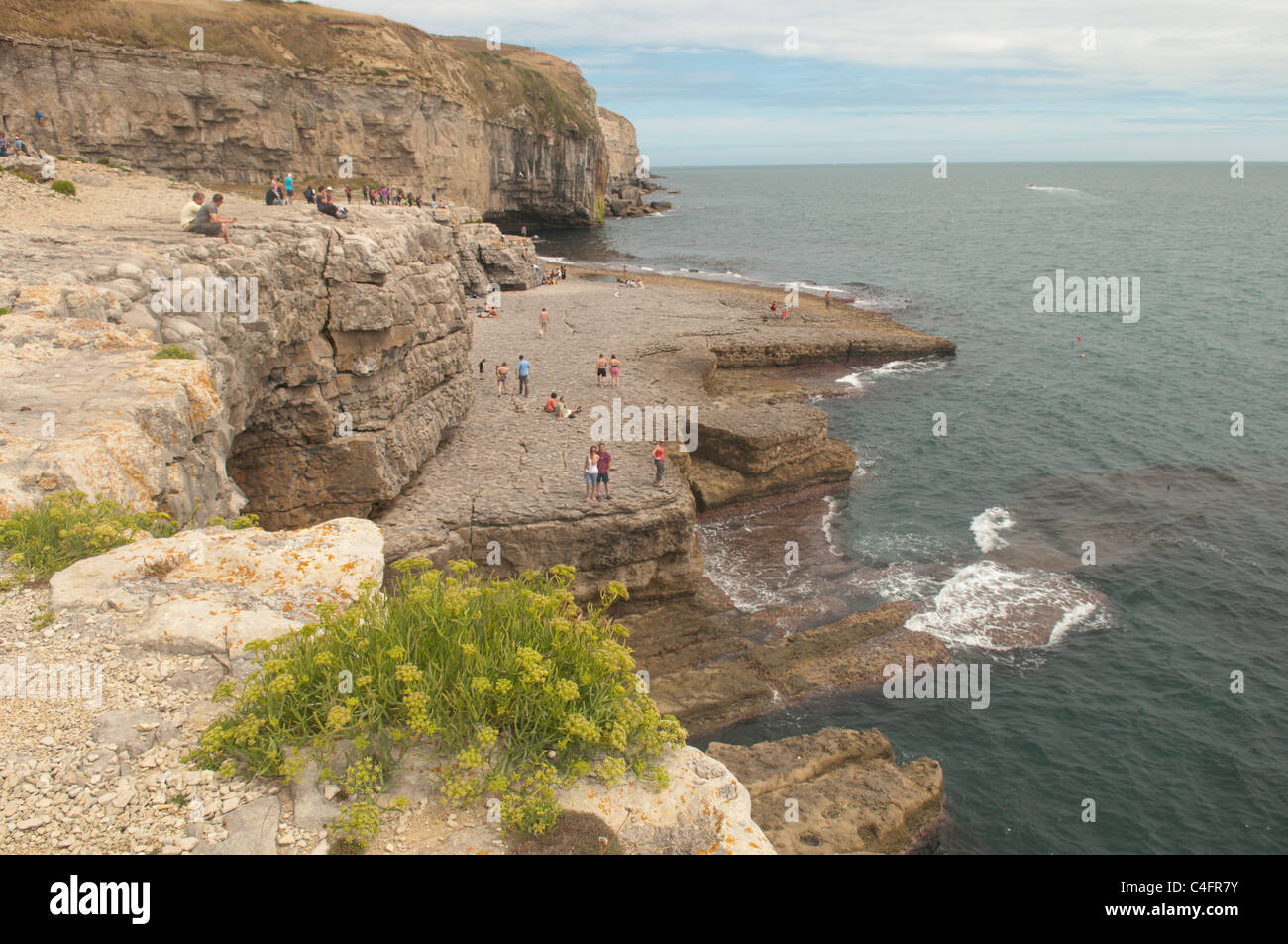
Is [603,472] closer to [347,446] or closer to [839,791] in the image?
[347,446]

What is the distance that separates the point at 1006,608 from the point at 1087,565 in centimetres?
462

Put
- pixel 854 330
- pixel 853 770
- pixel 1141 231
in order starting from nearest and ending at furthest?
pixel 853 770 < pixel 854 330 < pixel 1141 231

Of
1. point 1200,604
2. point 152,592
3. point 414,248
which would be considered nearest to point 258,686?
point 152,592

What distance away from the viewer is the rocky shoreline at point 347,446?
32.4 feet

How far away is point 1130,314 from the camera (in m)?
64.1

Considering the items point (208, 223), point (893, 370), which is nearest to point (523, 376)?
point (208, 223)

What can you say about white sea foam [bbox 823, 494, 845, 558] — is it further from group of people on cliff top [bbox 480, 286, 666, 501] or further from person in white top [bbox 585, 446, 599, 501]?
person in white top [bbox 585, 446, 599, 501]

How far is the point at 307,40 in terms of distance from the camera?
65.6m

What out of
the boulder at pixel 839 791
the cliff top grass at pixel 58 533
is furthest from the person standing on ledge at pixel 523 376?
the cliff top grass at pixel 58 533

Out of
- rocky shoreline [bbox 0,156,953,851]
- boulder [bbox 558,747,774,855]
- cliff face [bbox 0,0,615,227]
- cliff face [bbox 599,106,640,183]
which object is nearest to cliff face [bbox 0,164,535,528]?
rocky shoreline [bbox 0,156,953,851]

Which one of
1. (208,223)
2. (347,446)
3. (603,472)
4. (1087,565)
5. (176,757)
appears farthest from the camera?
(1087,565)

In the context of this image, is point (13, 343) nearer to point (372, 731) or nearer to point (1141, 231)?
point (372, 731)

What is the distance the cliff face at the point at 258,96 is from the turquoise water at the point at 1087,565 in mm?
43284
